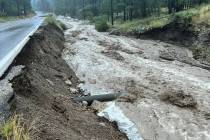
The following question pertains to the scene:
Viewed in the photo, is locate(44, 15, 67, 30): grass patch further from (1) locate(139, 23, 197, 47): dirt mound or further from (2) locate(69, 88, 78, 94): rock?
(2) locate(69, 88, 78, 94): rock

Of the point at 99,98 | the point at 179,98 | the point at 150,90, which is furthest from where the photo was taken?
the point at 150,90

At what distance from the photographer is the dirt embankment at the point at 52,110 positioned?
10.0 m

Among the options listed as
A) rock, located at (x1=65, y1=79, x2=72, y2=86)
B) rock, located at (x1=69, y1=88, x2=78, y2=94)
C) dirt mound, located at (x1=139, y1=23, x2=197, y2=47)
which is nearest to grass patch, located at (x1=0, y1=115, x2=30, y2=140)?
rock, located at (x1=69, y1=88, x2=78, y2=94)

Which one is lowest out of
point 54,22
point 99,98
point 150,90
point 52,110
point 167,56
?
point 167,56

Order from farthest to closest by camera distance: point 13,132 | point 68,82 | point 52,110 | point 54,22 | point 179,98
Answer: point 54,22, point 68,82, point 179,98, point 52,110, point 13,132

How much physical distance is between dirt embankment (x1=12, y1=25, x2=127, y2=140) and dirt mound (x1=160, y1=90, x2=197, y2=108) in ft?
11.8

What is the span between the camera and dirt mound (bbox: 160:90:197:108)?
52.2ft

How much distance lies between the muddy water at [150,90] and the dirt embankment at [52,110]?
101 centimetres

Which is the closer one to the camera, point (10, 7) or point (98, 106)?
point (98, 106)

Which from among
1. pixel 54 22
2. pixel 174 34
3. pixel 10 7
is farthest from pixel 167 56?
pixel 10 7

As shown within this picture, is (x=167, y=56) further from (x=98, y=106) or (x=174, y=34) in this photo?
(x=98, y=106)

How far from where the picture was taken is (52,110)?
12555 millimetres

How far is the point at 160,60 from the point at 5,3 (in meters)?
75.4

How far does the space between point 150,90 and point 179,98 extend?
198 centimetres
